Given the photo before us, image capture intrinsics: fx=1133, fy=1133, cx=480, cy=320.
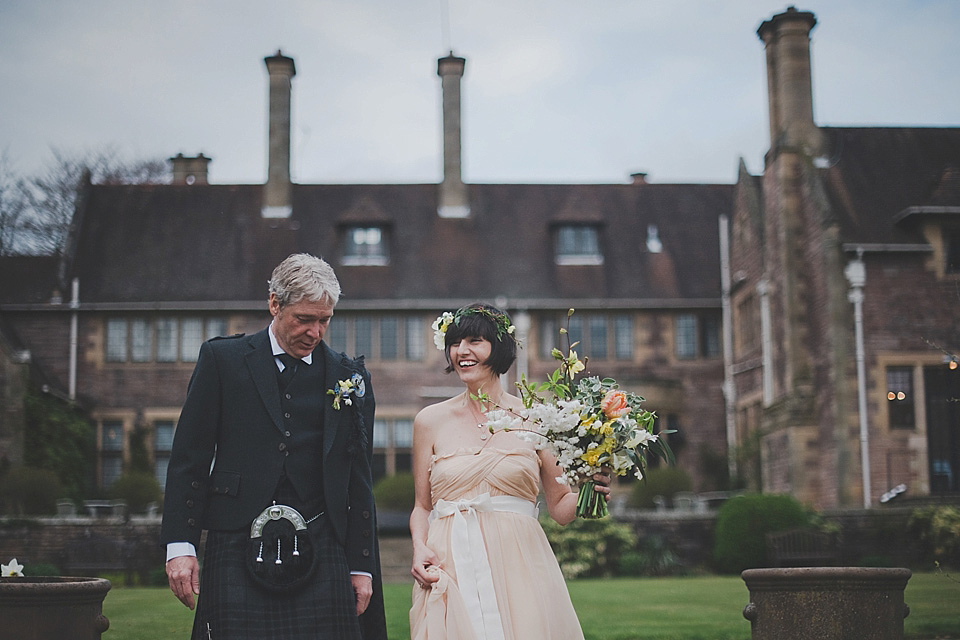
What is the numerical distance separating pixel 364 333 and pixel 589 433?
23356mm

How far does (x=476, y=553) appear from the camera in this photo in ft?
16.6

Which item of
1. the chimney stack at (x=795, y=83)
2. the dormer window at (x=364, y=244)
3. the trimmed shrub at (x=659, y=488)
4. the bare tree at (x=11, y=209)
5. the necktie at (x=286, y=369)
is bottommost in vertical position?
the trimmed shrub at (x=659, y=488)

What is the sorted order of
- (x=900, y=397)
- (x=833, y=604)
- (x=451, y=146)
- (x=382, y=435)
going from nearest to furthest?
(x=833, y=604) < (x=900, y=397) < (x=382, y=435) < (x=451, y=146)

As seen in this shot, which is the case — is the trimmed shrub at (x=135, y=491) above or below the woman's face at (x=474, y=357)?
below

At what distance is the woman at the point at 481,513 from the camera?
4965 millimetres

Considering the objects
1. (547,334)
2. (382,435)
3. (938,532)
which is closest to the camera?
(938,532)

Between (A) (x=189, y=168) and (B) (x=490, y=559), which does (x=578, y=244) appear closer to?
(A) (x=189, y=168)

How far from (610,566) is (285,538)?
16.1m

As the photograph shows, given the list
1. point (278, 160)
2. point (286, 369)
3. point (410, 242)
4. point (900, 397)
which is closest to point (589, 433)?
point (286, 369)

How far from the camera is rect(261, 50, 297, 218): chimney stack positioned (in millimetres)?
29797

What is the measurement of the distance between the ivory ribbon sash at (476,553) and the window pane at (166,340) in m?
23.7

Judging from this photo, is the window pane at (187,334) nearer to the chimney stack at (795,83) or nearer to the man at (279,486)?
the chimney stack at (795,83)

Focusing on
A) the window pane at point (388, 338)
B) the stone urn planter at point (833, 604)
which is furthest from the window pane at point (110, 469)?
the stone urn planter at point (833, 604)

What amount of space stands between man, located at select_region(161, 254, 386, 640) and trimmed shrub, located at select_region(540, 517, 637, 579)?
14955 millimetres
